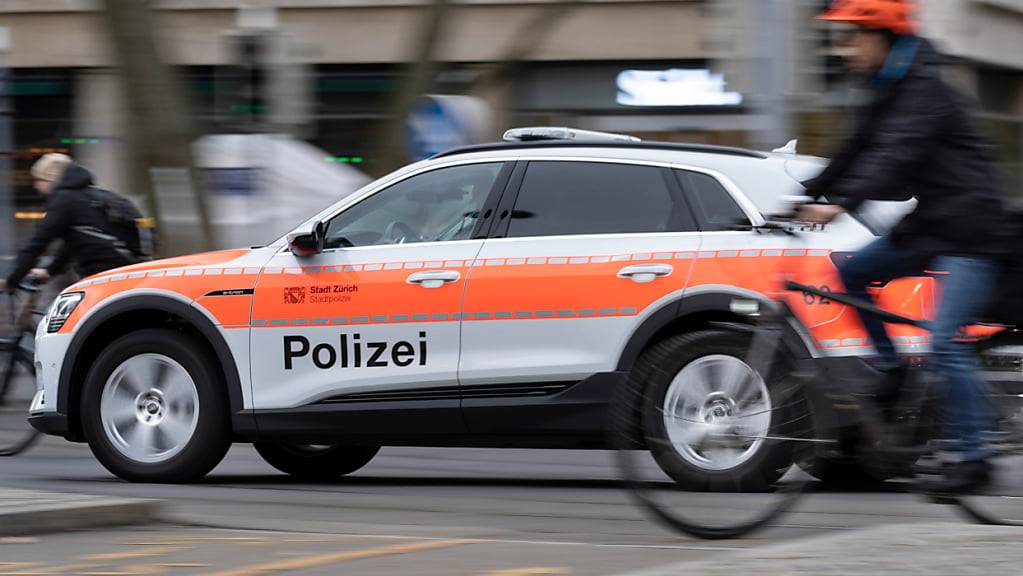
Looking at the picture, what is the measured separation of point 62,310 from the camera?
8.59 metres

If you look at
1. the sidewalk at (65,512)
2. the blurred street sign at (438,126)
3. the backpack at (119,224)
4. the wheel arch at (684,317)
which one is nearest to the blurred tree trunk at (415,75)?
the blurred street sign at (438,126)

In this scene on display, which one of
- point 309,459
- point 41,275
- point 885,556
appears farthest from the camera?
point 41,275

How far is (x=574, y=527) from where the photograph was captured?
6406 millimetres

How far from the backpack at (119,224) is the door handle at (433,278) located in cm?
429

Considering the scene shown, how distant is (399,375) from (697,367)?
220 cm

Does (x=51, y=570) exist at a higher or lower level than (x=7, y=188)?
lower

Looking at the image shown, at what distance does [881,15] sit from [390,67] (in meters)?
15.4

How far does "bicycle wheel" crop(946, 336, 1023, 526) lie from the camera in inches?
212

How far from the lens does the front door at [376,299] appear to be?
25.5 feet

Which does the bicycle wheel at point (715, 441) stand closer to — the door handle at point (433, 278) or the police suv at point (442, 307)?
the police suv at point (442, 307)

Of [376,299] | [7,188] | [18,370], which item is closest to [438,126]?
[18,370]

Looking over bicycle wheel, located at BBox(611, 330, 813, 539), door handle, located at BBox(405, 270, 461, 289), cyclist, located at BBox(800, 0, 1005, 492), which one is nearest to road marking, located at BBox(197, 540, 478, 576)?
bicycle wheel, located at BBox(611, 330, 813, 539)

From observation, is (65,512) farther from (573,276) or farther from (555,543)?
(573,276)

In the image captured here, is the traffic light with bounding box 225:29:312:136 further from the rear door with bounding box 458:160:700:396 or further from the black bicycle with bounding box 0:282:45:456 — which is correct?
the rear door with bounding box 458:160:700:396
